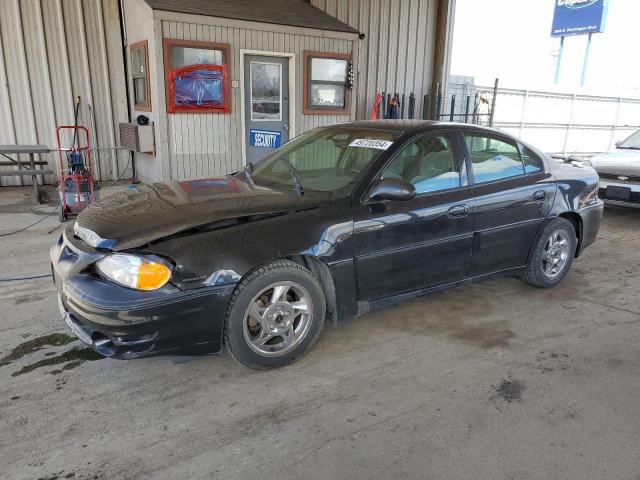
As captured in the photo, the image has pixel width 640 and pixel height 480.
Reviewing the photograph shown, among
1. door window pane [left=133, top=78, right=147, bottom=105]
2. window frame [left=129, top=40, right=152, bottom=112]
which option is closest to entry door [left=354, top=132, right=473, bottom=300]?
window frame [left=129, top=40, right=152, bottom=112]

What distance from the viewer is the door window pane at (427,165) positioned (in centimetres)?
361

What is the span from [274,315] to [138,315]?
0.80m

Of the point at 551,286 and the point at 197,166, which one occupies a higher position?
the point at 197,166

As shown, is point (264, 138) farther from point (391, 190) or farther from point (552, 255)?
point (391, 190)

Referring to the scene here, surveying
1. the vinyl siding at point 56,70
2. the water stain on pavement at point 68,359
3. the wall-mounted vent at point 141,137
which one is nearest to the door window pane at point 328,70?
the wall-mounted vent at point 141,137

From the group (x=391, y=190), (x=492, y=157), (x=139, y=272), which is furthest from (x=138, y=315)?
(x=492, y=157)

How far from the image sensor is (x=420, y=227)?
3570 millimetres

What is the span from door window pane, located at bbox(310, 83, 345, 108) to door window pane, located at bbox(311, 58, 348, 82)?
4.8 inches

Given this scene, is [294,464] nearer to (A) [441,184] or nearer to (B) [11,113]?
(A) [441,184]

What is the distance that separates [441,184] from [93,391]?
2705 millimetres

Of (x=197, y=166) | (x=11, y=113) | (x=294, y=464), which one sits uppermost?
(x=11, y=113)

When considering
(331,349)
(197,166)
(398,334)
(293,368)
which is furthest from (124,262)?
(197,166)

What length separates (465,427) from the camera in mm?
2674

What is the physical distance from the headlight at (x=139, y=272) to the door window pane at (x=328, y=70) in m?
7.03
